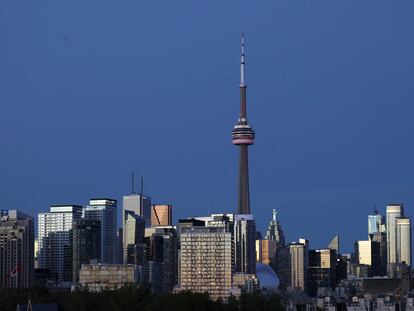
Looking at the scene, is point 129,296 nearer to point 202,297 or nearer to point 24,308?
point 202,297

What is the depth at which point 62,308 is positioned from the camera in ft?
461

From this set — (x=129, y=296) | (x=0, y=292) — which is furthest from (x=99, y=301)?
(x=0, y=292)

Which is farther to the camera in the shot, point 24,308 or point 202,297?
point 202,297

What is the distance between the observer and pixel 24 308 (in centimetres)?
12556

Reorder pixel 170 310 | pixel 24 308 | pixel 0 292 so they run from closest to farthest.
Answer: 1. pixel 24 308
2. pixel 170 310
3. pixel 0 292

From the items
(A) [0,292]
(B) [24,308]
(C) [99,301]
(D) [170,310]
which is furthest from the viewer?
(A) [0,292]

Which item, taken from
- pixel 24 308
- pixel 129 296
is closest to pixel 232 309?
pixel 129 296

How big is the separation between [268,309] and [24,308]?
167 ft

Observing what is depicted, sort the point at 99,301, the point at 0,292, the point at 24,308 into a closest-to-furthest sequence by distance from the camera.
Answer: the point at 24,308, the point at 99,301, the point at 0,292

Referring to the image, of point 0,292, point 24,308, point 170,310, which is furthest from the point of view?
point 0,292

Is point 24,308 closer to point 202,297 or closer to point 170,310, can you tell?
point 170,310

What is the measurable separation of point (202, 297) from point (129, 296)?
7.90 meters

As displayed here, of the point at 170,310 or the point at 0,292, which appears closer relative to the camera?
the point at 170,310

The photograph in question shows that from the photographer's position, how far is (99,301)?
479ft
